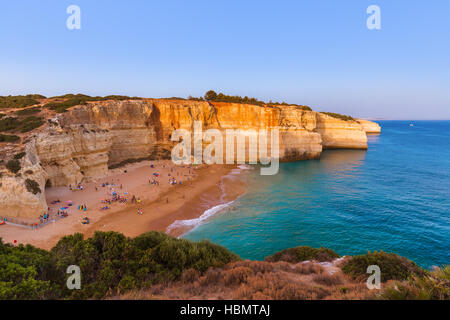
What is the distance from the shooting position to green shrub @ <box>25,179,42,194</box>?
16.4m

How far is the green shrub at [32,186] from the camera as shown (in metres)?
16.4

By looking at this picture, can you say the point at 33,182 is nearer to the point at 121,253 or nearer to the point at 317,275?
the point at 121,253

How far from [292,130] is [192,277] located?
1428 inches

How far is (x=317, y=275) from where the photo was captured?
8.41 meters

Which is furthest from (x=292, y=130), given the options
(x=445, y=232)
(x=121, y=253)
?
(x=121, y=253)

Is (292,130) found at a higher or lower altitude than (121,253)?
higher

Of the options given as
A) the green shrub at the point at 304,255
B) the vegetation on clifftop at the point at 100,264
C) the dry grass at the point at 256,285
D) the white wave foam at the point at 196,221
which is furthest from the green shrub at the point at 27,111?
the green shrub at the point at 304,255

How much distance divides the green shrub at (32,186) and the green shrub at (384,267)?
2089 cm

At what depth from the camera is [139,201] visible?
21000 millimetres

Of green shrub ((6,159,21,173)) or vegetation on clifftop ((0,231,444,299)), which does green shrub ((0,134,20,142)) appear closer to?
green shrub ((6,159,21,173))

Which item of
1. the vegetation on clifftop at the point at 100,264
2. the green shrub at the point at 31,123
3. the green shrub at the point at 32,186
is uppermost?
the green shrub at the point at 31,123

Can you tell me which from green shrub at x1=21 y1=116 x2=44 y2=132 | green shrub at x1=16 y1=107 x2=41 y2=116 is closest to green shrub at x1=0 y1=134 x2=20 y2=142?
green shrub at x1=21 y1=116 x2=44 y2=132

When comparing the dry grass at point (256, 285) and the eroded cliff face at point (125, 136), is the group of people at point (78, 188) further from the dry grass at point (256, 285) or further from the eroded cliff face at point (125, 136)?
the dry grass at point (256, 285)

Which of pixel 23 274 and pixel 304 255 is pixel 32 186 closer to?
pixel 23 274
